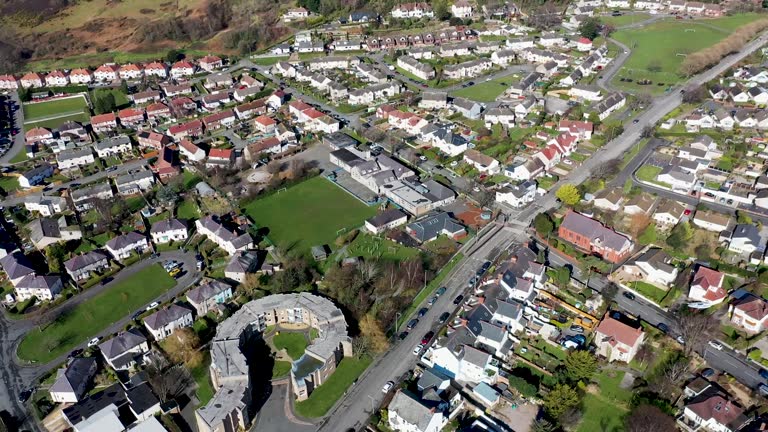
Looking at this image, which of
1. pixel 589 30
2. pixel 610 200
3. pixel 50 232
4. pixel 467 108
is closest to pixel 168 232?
pixel 50 232

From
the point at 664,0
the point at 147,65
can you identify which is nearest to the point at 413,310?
the point at 147,65

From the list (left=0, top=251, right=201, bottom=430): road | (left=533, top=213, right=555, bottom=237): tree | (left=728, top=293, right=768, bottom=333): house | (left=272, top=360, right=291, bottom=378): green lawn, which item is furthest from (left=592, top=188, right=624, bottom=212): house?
(left=0, top=251, right=201, bottom=430): road

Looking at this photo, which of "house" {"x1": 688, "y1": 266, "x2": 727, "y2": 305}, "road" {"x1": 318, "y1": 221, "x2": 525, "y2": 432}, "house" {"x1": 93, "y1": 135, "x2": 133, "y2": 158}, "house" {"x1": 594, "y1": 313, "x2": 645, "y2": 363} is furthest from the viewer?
"house" {"x1": 93, "y1": 135, "x2": 133, "y2": 158}

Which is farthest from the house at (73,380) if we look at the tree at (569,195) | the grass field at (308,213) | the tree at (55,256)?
the tree at (569,195)

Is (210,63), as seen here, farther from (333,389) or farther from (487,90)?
(333,389)

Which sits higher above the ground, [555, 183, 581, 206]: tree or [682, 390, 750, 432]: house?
[555, 183, 581, 206]: tree

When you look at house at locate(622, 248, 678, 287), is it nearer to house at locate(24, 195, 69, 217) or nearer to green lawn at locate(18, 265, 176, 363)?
green lawn at locate(18, 265, 176, 363)

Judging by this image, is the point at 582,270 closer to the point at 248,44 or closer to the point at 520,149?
the point at 520,149

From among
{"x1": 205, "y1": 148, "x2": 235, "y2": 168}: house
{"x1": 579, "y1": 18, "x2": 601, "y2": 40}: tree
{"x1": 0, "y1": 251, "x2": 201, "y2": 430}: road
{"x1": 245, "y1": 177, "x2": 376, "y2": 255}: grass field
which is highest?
{"x1": 579, "y1": 18, "x2": 601, "y2": 40}: tree
